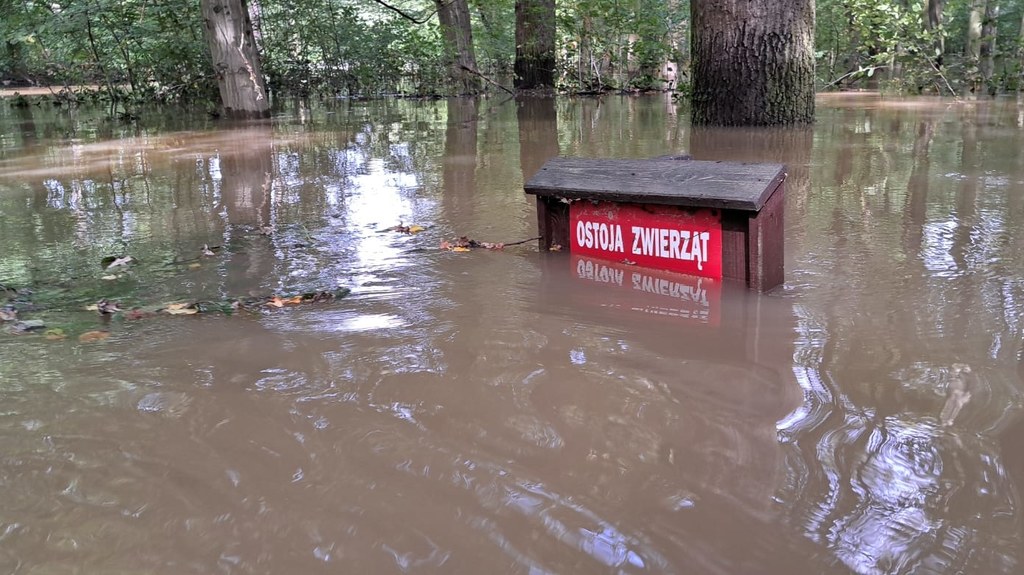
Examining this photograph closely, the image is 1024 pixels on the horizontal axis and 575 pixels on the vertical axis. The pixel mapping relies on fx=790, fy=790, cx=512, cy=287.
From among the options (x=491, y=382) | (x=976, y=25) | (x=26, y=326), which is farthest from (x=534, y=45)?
(x=491, y=382)

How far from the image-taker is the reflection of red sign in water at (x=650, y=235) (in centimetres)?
354

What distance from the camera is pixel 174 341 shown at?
2.91 m

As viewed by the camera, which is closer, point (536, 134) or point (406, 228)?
point (406, 228)

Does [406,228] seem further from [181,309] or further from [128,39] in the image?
[128,39]

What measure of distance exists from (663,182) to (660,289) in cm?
51

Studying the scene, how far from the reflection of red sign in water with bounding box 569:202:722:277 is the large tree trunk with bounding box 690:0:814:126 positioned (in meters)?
4.86

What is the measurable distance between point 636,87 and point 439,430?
1791 cm

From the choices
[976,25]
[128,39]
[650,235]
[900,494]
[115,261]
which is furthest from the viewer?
[976,25]

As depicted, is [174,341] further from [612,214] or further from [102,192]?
[102,192]

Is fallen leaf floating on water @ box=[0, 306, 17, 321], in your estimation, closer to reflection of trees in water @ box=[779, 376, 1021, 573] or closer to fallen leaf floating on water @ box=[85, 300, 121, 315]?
fallen leaf floating on water @ box=[85, 300, 121, 315]

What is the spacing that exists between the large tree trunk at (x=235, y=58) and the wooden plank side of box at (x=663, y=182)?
34.4 ft

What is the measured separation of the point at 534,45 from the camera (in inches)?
728

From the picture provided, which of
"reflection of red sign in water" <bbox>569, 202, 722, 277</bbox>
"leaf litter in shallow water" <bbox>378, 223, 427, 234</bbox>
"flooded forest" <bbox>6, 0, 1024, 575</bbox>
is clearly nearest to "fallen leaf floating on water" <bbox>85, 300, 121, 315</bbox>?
"flooded forest" <bbox>6, 0, 1024, 575</bbox>

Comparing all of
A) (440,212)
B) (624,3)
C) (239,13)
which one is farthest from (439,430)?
(624,3)
